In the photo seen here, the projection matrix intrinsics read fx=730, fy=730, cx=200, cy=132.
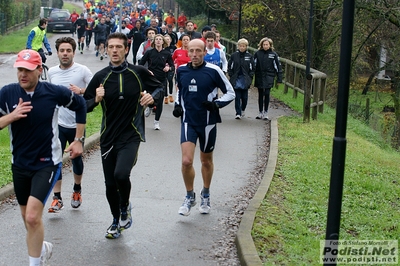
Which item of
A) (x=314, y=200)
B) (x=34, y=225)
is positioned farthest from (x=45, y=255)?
(x=314, y=200)

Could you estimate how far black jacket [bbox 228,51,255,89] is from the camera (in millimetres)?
16703

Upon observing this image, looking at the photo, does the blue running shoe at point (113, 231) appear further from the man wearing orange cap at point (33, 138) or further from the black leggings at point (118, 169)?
the man wearing orange cap at point (33, 138)

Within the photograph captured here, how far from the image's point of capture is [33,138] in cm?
625

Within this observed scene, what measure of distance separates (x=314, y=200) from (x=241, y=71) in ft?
25.0

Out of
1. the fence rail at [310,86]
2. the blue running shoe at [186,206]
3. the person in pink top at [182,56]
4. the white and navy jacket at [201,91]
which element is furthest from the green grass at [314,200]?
the person in pink top at [182,56]

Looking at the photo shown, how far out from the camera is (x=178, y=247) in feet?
24.7

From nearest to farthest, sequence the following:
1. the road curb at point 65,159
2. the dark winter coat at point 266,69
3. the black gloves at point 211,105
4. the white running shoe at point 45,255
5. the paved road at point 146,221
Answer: the white running shoe at point 45,255 → the paved road at point 146,221 → the black gloves at point 211,105 → the road curb at point 65,159 → the dark winter coat at point 266,69

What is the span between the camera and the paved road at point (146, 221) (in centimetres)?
718

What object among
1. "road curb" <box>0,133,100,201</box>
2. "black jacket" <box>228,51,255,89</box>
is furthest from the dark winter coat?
"road curb" <box>0,133,100,201</box>

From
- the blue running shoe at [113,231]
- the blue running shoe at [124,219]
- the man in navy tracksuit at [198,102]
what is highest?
the man in navy tracksuit at [198,102]

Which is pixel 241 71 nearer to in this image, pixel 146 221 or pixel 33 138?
pixel 146 221

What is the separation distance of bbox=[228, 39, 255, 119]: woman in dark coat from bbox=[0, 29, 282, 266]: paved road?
12.3 ft

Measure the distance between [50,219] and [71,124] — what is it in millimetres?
1149

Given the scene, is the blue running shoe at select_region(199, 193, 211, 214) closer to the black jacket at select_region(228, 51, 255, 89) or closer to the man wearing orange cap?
the man wearing orange cap
